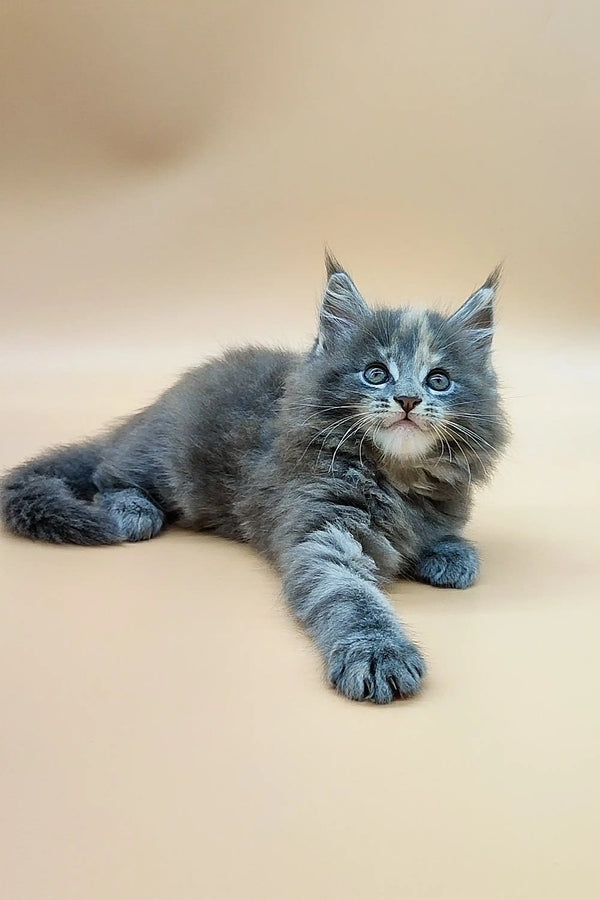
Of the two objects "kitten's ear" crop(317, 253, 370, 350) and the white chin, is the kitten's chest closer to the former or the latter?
the white chin

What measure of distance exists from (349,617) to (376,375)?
629 millimetres

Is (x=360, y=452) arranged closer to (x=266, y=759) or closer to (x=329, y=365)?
(x=329, y=365)

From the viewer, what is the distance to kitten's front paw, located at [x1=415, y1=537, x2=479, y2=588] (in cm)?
209

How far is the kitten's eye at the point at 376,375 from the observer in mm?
2074

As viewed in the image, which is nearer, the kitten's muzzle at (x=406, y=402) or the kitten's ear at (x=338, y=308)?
the kitten's muzzle at (x=406, y=402)

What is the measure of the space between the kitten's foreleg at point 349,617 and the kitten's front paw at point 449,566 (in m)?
0.17

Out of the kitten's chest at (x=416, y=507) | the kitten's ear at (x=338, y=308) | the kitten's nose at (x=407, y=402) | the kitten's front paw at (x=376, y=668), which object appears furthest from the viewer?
the kitten's ear at (x=338, y=308)

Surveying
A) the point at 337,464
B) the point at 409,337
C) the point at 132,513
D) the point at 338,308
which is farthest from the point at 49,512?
the point at 409,337

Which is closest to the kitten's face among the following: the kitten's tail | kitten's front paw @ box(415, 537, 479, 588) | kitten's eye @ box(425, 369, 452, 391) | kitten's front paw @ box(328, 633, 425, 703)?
kitten's eye @ box(425, 369, 452, 391)

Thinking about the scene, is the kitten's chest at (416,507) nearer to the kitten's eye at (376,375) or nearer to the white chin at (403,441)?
the white chin at (403,441)

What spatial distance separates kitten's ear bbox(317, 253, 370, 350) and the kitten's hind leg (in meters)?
0.64

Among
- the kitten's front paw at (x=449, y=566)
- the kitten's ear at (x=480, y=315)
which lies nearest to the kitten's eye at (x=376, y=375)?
the kitten's ear at (x=480, y=315)

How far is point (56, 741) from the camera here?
1.38 metres

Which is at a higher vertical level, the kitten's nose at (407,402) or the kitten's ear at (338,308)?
the kitten's ear at (338,308)
